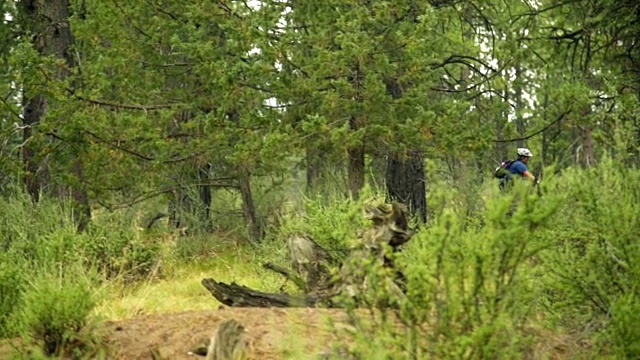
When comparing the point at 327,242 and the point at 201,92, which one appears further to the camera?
the point at 201,92

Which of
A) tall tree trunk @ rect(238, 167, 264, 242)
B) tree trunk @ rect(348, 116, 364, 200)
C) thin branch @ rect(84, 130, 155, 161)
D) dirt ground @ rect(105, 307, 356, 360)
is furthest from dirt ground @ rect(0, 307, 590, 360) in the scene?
tall tree trunk @ rect(238, 167, 264, 242)

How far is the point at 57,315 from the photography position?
21.3 feet

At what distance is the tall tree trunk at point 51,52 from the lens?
1327 centimetres

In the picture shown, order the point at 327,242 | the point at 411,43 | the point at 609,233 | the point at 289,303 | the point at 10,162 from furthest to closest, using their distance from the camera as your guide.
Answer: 1. the point at 10,162
2. the point at 411,43
3. the point at 327,242
4. the point at 289,303
5. the point at 609,233

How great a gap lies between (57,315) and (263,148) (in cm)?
535

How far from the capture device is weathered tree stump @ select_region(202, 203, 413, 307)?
7.76m

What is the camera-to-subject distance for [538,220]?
16.1 feet

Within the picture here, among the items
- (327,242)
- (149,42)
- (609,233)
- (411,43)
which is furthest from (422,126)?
(609,233)

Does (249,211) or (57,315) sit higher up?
(249,211)

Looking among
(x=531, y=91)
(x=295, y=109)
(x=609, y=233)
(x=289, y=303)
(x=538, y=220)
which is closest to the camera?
(x=538, y=220)

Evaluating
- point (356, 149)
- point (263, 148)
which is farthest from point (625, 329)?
point (356, 149)

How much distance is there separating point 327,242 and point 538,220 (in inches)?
180

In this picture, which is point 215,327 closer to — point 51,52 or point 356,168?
point 356,168

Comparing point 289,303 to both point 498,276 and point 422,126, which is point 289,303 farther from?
point 422,126
